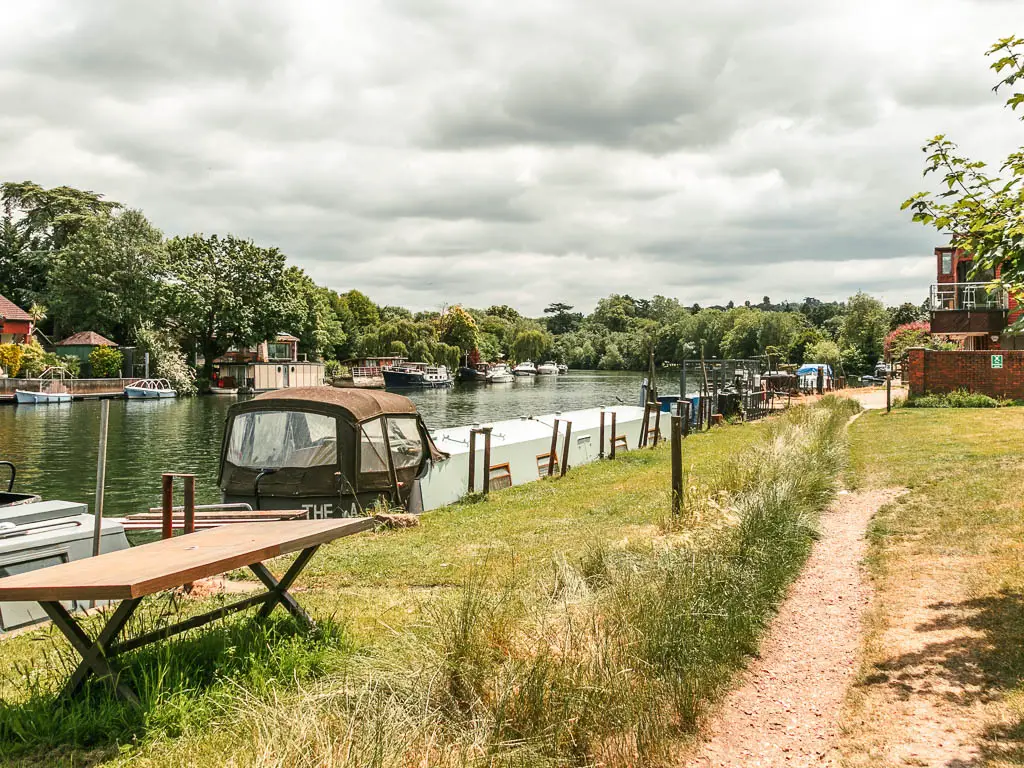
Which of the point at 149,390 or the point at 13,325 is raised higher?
the point at 13,325

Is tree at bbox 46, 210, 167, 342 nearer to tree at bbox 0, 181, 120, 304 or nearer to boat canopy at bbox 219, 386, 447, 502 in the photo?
tree at bbox 0, 181, 120, 304

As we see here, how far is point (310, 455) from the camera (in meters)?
12.4

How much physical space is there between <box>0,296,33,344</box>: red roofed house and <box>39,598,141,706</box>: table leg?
67820 mm

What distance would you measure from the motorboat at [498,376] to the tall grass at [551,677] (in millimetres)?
99134

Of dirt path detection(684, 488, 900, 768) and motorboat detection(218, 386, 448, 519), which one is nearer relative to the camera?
dirt path detection(684, 488, 900, 768)

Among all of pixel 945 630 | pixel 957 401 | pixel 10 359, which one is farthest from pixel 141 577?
pixel 10 359

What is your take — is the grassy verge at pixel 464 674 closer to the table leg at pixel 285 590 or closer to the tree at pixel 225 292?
the table leg at pixel 285 590

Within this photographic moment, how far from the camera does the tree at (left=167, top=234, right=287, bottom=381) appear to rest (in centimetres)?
6688

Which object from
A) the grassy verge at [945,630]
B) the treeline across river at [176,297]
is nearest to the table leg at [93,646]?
the grassy verge at [945,630]

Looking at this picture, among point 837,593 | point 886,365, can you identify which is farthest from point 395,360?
point 837,593

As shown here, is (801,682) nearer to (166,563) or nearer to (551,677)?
(551,677)

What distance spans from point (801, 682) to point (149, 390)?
198ft

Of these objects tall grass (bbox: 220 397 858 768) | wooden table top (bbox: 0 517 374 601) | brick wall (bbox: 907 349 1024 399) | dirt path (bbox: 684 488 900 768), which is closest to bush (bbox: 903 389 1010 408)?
brick wall (bbox: 907 349 1024 399)

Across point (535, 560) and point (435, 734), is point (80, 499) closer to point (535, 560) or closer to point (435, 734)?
point (535, 560)
